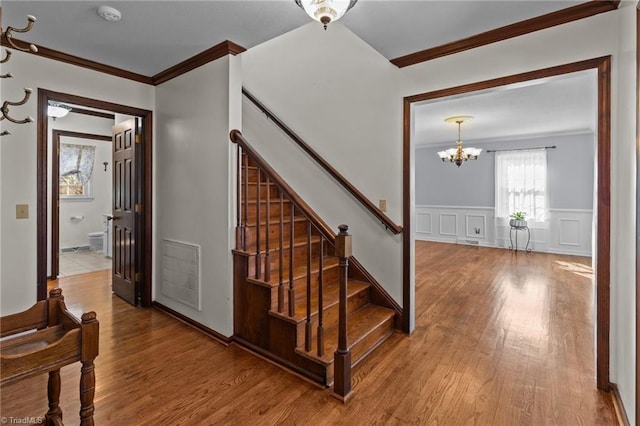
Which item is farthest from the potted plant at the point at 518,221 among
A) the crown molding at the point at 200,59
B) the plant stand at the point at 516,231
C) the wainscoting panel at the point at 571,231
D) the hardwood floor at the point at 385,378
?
the crown molding at the point at 200,59

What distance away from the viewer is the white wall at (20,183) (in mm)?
2510

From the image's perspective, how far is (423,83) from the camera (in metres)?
2.70

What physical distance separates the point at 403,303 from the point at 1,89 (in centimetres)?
373

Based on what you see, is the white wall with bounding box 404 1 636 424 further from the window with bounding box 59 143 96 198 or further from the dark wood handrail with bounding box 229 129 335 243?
the window with bounding box 59 143 96 198

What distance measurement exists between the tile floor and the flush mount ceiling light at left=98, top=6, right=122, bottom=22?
401 cm

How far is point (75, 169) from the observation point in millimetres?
6637

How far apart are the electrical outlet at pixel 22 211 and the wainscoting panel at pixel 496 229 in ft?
25.6

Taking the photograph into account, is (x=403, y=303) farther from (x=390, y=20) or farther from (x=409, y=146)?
(x=390, y=20)

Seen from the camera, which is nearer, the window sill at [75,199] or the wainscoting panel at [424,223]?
the window sill at [75,199]

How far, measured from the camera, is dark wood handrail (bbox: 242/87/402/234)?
9.44 ft

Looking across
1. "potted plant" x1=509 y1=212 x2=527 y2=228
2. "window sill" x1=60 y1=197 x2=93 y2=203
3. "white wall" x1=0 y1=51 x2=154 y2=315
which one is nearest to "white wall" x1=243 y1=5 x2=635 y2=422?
"white wall" x1=0 y1=51 x2=154 y2=315

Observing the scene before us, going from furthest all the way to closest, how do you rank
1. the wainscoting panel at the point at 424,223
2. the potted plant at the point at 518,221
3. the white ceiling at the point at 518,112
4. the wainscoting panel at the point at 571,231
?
the wainscoting panel at the point at 424,223 < the potted plant at the point at 518,221 < the wainscoting panel at the point at 571,231 < the white ceiling at the point at 518,112

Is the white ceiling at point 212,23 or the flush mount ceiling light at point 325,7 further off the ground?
the white ceiling at point 212,23

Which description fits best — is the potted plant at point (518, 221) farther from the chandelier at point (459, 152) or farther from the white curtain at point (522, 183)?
the chandelier at point (459, 152)
